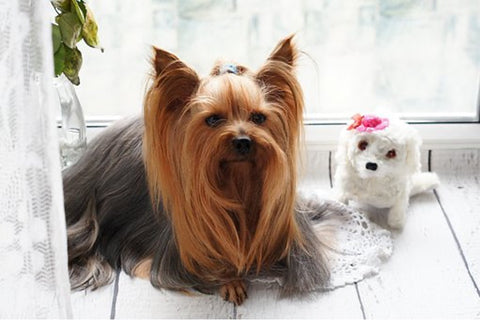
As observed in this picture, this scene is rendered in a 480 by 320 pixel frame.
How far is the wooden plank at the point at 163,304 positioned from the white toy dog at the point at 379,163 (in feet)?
1.60

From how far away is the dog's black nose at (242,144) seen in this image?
5.17 ft

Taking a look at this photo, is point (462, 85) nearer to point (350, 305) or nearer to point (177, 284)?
point (350, 305)

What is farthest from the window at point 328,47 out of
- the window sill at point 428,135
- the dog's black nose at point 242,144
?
the dog's black nose at point 242,144

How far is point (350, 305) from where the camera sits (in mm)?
1774

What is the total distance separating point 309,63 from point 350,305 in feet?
2.82

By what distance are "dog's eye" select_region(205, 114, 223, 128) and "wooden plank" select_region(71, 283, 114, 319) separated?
1.62ft

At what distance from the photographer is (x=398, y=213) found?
6.68ft

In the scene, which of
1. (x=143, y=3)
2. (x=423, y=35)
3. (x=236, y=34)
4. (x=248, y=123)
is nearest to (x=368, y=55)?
(x=423, y=35)

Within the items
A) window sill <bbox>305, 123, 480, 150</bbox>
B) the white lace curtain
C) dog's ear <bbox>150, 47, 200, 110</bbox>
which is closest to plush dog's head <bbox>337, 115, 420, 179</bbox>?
window sill <bbox>305, 123, 480, 150</bbox>

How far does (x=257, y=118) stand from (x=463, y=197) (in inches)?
32.5

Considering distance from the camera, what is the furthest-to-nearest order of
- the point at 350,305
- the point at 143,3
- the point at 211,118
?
the point at 143,3, the point at 350,305, the point at 211,118

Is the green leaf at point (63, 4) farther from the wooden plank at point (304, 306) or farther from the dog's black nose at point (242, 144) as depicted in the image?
the wooden plank at point (304, 306)

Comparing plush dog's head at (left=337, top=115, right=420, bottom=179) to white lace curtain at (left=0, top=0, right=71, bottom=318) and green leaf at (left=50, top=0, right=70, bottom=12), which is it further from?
white lace curtain at (left=0, top=0, right=71, bottom=318)

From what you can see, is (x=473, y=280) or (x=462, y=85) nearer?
(x=473, y=280)
